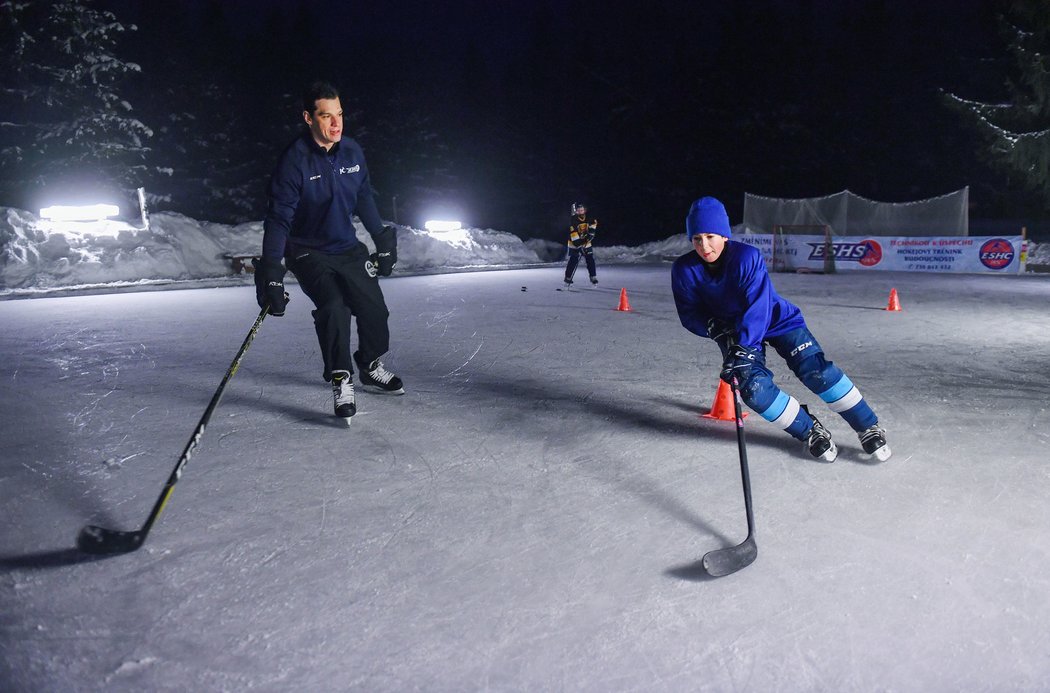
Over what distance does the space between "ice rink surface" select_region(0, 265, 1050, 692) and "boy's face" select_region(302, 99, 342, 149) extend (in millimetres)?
1614

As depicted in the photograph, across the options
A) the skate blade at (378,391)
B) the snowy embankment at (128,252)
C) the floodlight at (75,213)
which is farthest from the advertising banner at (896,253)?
the floodlight at (75,213)

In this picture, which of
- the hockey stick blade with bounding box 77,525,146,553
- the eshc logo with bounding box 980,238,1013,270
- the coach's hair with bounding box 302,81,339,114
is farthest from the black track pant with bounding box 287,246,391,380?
the eshc logo with bounding box 980,238,1013,270

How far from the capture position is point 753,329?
3.50m

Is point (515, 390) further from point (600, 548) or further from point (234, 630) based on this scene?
Answer: point (234, 630)

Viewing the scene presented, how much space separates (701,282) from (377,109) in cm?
3898

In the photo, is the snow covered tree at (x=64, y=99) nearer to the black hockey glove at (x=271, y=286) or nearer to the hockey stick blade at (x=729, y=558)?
the black hockey glove at (x=271, y=286)

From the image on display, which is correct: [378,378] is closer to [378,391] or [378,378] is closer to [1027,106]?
[378,391]

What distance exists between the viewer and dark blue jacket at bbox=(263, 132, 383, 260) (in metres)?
4.36

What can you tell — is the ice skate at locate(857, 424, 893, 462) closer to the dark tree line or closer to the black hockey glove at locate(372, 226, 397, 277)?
the black hockey glove at locate(372, 226, 397, 277)

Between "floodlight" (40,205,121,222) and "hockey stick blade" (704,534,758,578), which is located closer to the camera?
"hockey stick blade" (704,534,758,578)

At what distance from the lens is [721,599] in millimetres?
2367

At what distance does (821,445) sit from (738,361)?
0.65m

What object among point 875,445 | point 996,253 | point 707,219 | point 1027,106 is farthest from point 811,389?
point 1027,106

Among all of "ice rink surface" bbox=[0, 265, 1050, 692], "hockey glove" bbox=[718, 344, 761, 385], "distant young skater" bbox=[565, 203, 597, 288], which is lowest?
"ice rink surface" bbox=[0, 265, 1050, 692]
